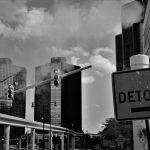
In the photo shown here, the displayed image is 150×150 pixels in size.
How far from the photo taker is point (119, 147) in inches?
3632

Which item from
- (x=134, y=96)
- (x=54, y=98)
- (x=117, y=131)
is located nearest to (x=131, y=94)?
(x=134, y=96)

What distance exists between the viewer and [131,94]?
297cm

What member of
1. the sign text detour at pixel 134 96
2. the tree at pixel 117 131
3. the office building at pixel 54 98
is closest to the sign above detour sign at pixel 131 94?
the sign text detour at pixel 134 96

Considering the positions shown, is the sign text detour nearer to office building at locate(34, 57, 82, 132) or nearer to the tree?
the tree

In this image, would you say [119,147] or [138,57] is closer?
[138,57]

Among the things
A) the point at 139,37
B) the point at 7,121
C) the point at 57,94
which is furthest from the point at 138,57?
the point at 57,94

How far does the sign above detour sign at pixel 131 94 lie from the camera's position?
294cm

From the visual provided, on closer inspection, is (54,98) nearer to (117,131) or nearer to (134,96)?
(117,131)

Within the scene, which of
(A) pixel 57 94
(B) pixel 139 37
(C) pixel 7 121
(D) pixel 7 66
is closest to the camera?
(B) pixel 139 37

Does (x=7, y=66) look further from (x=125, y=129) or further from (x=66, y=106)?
(x=66, y=106)

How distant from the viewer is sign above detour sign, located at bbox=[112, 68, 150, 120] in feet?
9.64

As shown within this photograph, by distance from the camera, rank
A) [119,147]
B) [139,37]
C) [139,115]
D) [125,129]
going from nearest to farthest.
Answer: [139,115]
[139,37]
[125,129]
[119,147]

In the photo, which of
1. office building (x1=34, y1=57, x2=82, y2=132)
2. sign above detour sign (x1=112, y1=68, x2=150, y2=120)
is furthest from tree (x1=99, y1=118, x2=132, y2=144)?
office building (x1=34, y1=57, x2=82, y2=132)

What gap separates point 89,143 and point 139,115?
156 meters
